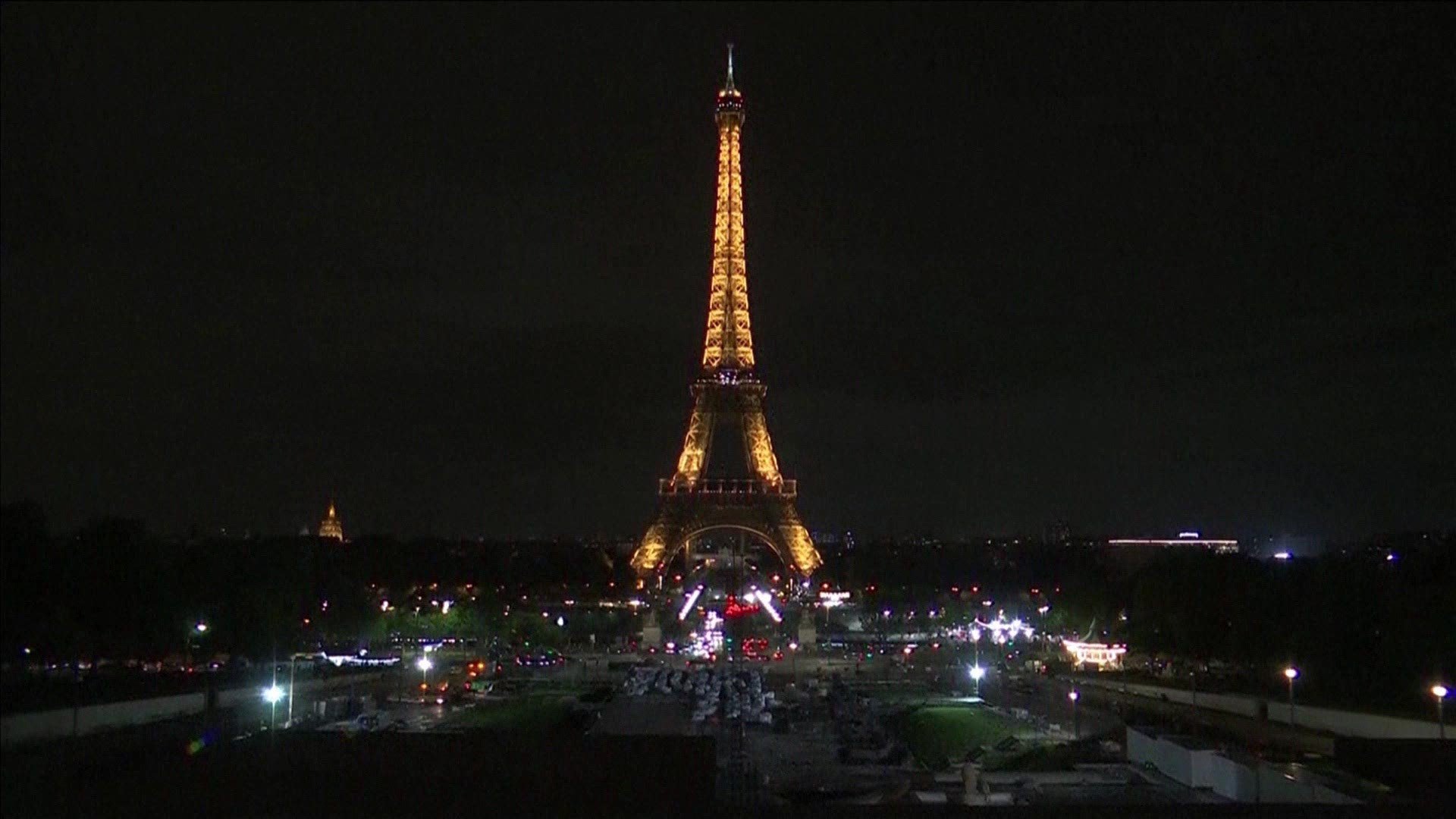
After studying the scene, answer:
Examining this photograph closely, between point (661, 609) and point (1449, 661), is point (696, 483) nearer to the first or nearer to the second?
point (661, 609)

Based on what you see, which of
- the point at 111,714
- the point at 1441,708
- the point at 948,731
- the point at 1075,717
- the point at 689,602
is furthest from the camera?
the point at 689,602

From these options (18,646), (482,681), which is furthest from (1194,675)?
(18,646)

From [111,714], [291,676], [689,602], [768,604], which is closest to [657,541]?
[768,604]

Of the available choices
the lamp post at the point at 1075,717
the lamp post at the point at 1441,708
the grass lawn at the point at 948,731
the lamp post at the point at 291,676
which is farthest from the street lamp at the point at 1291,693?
the lamp post at the point at 291,676

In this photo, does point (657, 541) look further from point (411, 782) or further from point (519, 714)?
point (411, 782)

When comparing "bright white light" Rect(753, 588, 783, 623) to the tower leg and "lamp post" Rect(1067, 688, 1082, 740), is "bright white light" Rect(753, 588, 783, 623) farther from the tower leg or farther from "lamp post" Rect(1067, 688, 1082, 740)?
"lamp post" Rect(1067, 688, 1082, 740)

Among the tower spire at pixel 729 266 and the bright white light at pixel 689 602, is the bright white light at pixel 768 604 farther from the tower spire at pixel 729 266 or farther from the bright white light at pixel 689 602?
the tower spire at pixel 729 266
